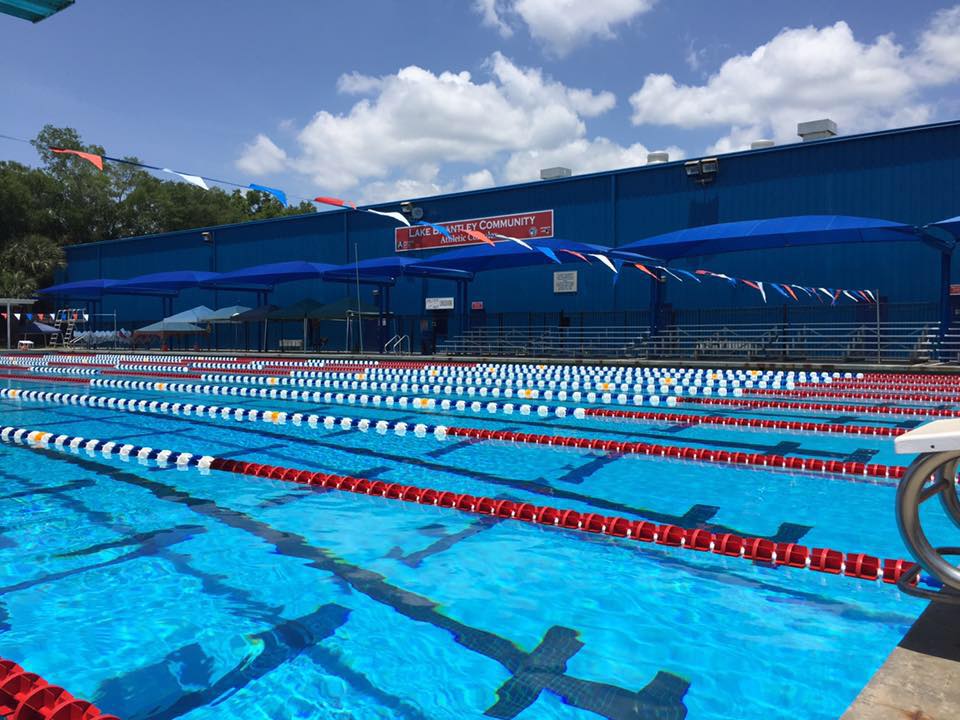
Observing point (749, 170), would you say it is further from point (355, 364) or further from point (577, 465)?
point (577, 465)

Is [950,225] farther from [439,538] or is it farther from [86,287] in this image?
[86,287]

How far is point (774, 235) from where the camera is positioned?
52.2ft

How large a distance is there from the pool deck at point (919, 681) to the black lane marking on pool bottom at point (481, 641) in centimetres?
65

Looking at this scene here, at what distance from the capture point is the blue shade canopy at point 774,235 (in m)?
14.7

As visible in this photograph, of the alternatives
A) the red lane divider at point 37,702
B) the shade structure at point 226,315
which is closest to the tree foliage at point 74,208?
the shade structure at point 226,315

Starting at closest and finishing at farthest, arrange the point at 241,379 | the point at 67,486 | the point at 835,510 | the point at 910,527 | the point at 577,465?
the point at 910,527 → the point at 835,510 → the point at 67,486 → the point at 577,465 → the point at 241,379


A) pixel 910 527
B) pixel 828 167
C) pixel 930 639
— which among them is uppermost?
pixel 828 167

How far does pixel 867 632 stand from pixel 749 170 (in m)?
18.7

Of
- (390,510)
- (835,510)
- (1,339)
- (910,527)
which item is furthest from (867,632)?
(1,339)

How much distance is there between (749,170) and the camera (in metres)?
19.5

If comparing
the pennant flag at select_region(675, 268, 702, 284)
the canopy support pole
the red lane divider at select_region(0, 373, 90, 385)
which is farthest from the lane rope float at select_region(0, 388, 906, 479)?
the pennant flag at select_region(675, 268, 702, 284)

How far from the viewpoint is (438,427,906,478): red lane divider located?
19.1 ft

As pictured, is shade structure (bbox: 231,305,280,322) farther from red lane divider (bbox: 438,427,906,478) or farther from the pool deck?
the pool deck

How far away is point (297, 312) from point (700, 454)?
1997 centimetres
